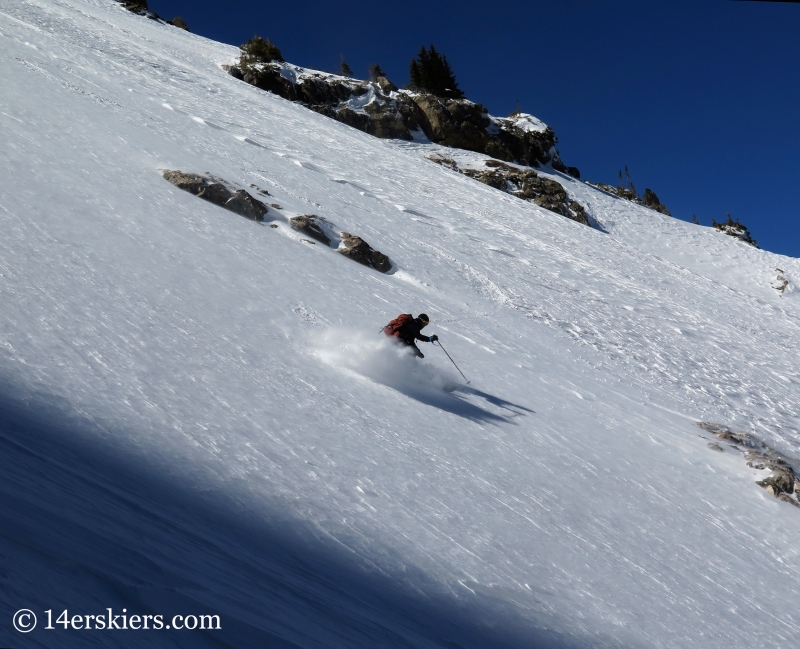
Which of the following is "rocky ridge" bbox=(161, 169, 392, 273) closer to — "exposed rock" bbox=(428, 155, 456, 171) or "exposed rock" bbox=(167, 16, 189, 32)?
"exposed rock" bbox=(428, 155, 456, 171)

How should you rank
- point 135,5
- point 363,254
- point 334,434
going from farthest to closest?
point 135,5
point 363,254
point 334,434

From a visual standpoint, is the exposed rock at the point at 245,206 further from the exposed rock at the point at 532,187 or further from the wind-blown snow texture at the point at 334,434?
the exposed rock at the point at 532,187

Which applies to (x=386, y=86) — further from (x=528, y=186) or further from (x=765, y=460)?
(x=765, y=460)

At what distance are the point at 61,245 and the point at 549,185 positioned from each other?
107 feet

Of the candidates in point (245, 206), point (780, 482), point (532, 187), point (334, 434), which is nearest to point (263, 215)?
point (245, 206)

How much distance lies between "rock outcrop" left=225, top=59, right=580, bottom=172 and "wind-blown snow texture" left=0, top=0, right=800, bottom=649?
952 inches

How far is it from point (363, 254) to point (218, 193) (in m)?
3.94

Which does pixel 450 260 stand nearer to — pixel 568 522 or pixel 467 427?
pixel 467 427

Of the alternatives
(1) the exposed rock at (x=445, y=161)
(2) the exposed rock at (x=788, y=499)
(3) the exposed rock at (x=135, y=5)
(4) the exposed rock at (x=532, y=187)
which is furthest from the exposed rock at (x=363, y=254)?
(3) the exposed rock at (x=135, y=5)

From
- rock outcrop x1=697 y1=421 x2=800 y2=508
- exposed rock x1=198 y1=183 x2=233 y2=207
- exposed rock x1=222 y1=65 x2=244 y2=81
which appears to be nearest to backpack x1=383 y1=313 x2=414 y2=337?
rock outcrop x1=697 y1=421 x2=800 y2=508

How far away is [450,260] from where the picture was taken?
17859mm

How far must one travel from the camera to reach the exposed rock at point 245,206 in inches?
576

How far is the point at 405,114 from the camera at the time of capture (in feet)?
144

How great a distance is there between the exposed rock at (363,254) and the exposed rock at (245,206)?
2.26m
